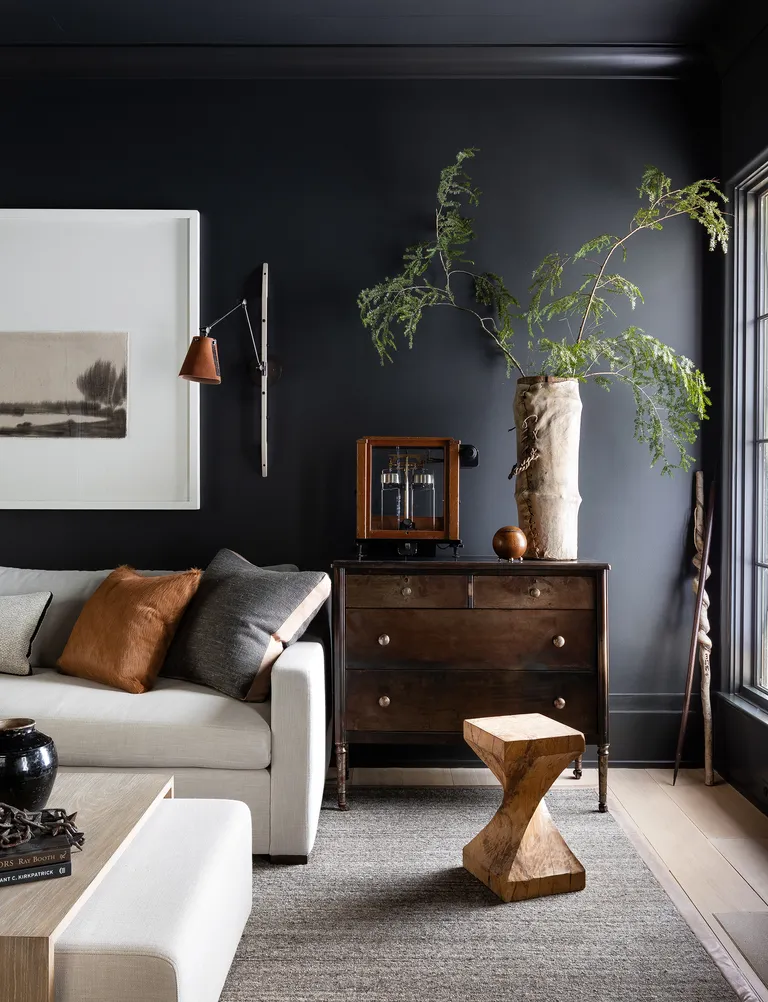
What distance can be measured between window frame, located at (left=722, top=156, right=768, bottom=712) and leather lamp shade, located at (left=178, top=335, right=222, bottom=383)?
215 centimetres

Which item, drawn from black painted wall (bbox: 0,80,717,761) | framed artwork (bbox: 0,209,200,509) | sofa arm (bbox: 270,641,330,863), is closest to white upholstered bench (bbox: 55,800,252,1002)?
sofa arm (bbox: 270,641,330,863)

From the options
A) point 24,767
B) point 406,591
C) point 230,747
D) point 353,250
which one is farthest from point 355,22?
point 24,767

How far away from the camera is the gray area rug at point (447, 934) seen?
73.8 inches

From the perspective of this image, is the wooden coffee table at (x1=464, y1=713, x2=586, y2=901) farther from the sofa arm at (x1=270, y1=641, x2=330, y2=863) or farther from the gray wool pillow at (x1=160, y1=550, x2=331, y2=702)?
the gray wool pillow at (x1=160, y1=550, x2=331, y2=702)

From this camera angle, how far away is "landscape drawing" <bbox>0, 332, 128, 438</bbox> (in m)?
3.58

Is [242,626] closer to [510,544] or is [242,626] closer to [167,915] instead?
[510,544]

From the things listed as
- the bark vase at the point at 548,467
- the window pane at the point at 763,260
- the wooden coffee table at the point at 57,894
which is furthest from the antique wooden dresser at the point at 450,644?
the window pane at the point at 763,260

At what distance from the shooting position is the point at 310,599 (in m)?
2.92

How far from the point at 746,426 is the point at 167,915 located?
2.86 metres

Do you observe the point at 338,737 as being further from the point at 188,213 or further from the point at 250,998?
the point at 188,213

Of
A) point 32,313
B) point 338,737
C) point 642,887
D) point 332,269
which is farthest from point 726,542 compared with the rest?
point 32,313

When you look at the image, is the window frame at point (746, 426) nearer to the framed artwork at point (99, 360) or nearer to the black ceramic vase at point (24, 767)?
the framed artwork at point (99, 360)

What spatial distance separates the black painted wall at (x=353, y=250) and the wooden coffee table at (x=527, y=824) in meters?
1.30

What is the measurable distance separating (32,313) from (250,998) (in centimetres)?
289
